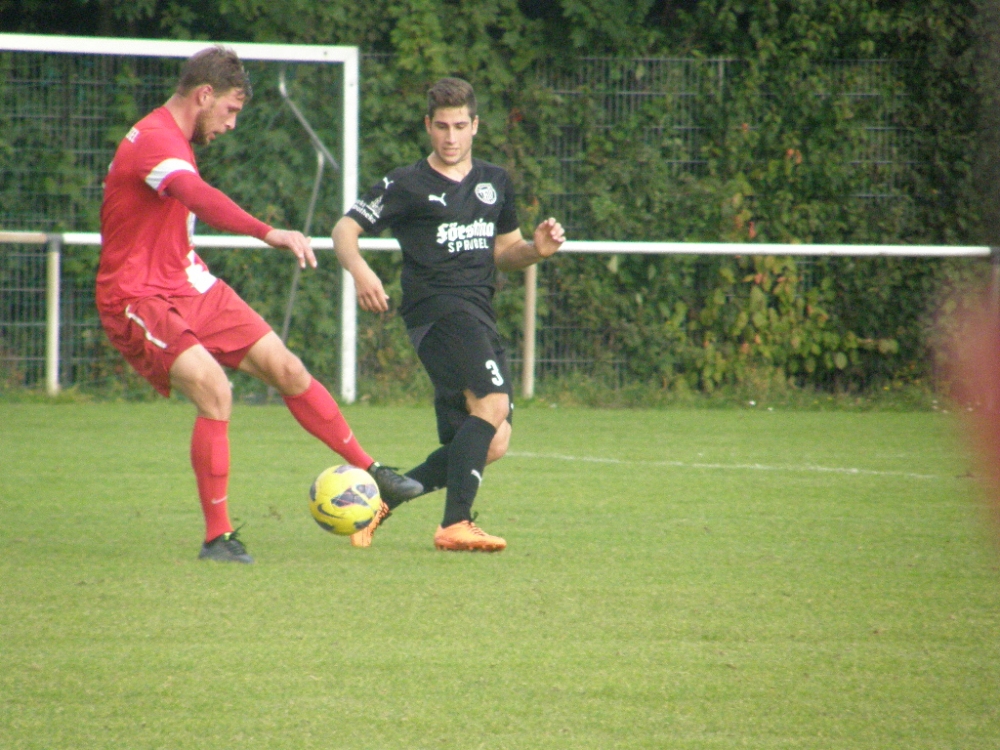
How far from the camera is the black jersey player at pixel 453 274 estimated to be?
5.46m

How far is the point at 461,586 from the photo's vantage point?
464 cm

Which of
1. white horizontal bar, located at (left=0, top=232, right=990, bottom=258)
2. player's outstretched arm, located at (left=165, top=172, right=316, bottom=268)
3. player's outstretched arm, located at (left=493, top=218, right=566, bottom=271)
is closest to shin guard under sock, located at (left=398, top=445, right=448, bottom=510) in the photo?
player's outstretched arm, located at (left=493, top=218, right=566, bottom=271)

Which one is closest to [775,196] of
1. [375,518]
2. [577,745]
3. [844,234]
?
[844,234]

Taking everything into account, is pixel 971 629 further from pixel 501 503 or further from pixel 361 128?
pixel 361 128

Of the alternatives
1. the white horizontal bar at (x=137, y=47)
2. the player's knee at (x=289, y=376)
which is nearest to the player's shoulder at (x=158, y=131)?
the player's knee at (x=289, y=376)

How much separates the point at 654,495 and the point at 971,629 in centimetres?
290

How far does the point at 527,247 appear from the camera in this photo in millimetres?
5789

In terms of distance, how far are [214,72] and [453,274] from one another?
125cm

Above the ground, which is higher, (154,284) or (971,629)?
(154,284)

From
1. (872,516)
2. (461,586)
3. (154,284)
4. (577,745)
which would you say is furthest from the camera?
(872,516)

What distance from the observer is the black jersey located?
561 centimetres

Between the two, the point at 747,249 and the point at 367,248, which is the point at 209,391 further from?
the point at 747,249

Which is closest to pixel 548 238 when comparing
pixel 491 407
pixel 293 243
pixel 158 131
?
Result: pixel 491 407

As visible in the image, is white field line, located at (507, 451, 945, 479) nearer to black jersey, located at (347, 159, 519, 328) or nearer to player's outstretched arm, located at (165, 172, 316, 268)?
black jersey, located at (347, 159, 519, 328)
